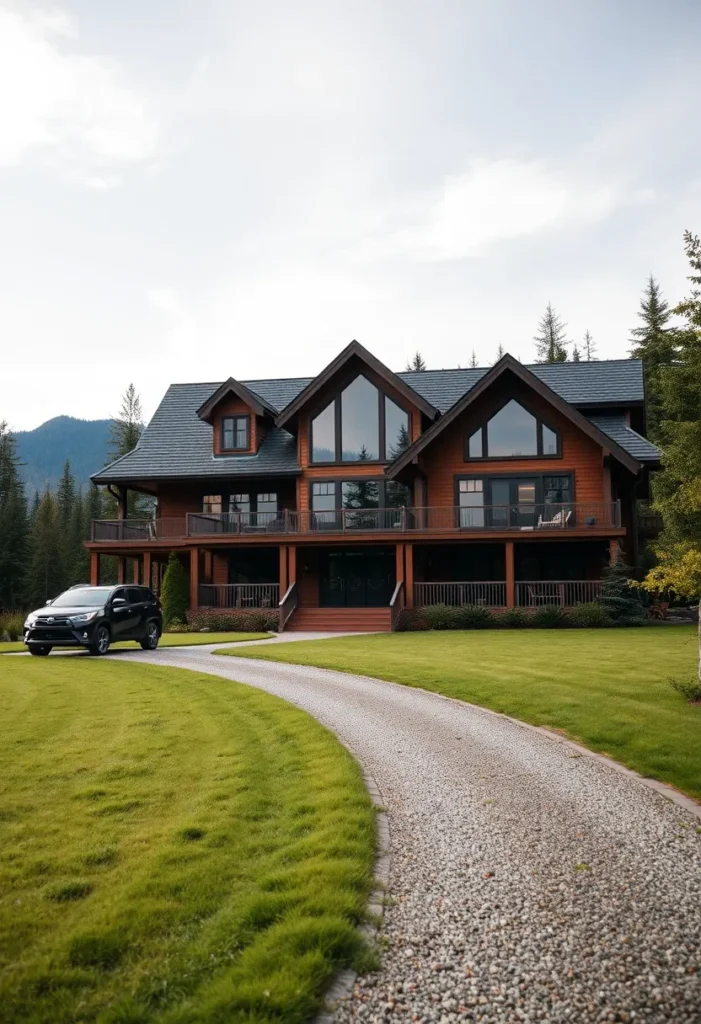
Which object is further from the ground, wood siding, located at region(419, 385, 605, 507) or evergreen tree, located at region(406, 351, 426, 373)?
evergreen tree, located at region(406, 351, 426, 373)

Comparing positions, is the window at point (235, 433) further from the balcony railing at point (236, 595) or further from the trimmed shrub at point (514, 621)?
the trimmed shrub at point (514, 621)

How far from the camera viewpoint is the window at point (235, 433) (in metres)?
36.6

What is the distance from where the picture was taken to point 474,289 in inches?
1013

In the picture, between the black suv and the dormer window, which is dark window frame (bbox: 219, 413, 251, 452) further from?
the black suv

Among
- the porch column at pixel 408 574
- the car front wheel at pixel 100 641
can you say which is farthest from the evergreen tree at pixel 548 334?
the car front wheel at pixel 100 641

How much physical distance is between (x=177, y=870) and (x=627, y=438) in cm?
3145

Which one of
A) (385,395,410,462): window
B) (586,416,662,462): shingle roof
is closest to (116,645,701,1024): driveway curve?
(586,416,662,462): shingle roof

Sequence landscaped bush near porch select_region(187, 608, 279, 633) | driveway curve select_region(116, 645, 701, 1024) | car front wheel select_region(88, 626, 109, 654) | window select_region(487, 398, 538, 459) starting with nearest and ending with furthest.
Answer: driveway curve select_region(116, 645, 701, 1024) → car front wheel select_region(88, 626, 109, 654) → landscaped bush near porch select_region(187, 608, 279, 633) → window select_region(487, 398, 538, 459)

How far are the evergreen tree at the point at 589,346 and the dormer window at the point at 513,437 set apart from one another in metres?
48.6

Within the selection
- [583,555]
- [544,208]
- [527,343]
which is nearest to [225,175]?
[544,208]

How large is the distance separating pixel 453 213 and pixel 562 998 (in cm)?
1736

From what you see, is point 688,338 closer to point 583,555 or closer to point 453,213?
point 453,213

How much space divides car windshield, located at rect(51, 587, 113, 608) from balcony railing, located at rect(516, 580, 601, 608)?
15.6m

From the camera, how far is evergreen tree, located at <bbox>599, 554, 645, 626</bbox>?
27.6 metres
